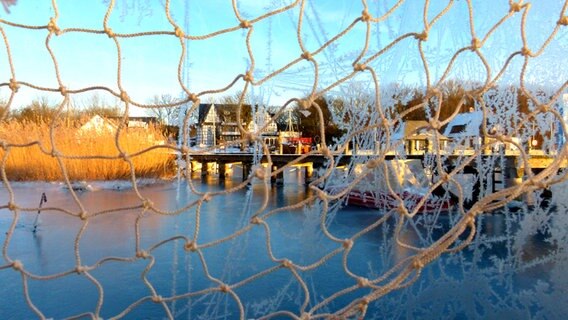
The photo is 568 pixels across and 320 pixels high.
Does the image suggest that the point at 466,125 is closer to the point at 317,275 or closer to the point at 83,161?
the point at 317,275

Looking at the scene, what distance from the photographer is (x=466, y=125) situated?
2000mm

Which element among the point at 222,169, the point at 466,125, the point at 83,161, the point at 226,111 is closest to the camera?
the point at 466,125

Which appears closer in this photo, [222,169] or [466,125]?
[466,125]

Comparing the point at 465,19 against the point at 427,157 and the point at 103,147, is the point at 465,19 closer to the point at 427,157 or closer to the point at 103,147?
the point at 427,157

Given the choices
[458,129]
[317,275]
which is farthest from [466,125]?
[317,275]

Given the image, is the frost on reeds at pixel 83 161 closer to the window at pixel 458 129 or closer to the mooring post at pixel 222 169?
the mooring post at pixel 222 169

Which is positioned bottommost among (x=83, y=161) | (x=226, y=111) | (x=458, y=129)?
(x=83, y=161)

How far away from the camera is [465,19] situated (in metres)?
1.68

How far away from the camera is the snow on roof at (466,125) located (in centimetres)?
188

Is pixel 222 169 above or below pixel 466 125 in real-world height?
below

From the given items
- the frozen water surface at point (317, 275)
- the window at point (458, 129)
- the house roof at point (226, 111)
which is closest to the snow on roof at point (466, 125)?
the window at point (458, 129)

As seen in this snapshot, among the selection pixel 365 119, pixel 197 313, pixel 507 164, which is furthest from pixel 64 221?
pixel 507 164

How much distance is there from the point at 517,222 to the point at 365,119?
Answer: 0.78 m

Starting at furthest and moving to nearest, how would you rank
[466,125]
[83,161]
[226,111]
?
1. [83,161]
2. [226,111]
3. [466,125]
